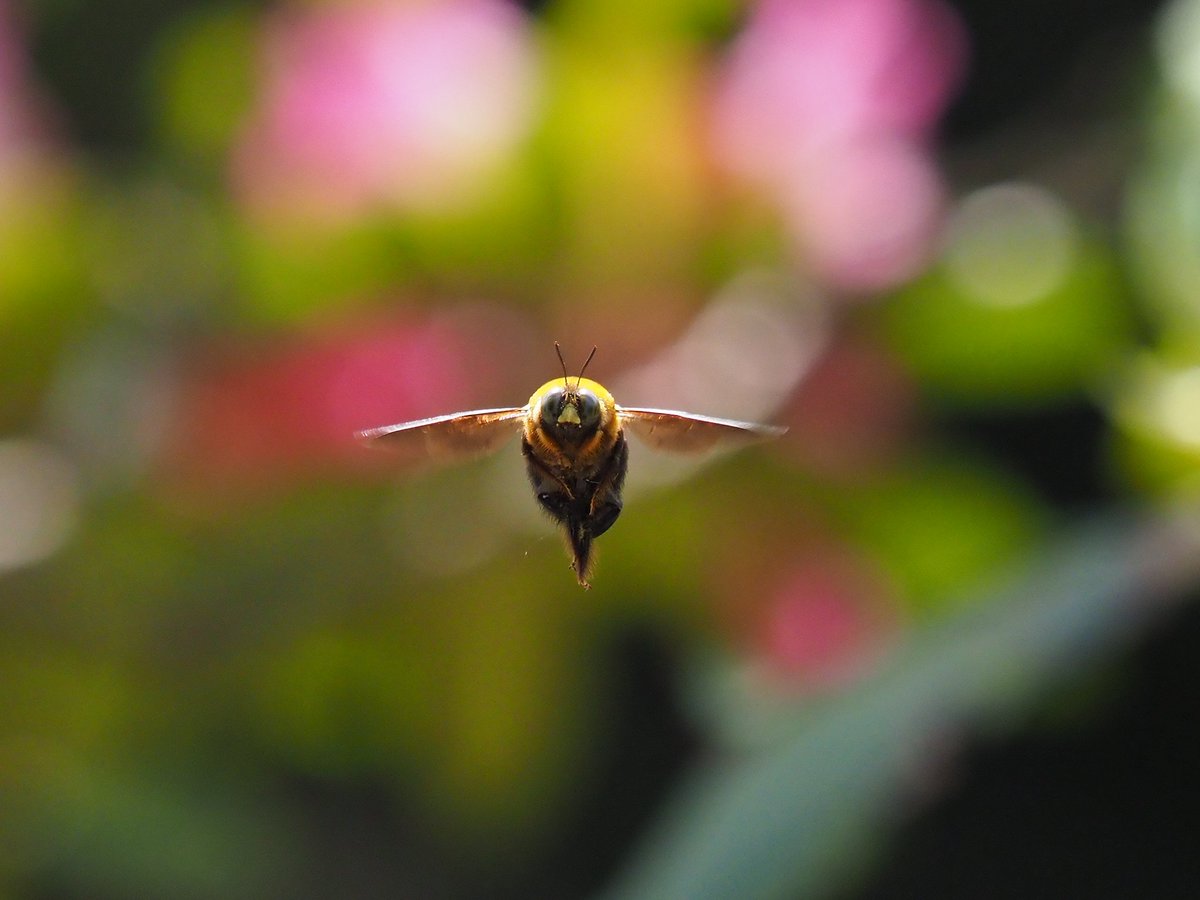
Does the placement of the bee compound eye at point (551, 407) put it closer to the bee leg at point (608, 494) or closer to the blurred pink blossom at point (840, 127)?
the bee leg at point (608, 494)

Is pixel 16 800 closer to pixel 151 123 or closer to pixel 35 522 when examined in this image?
pixel 35 522

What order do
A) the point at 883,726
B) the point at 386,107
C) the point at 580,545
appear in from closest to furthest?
1. the point at 580,545
2. the point at 883,726
3. the point at 386,107

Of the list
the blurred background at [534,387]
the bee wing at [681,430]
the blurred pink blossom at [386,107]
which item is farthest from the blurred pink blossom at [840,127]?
the bee wing at [681,430]

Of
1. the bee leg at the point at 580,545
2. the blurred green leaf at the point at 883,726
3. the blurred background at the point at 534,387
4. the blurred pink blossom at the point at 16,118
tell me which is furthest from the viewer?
the blurred pink blossom at the point at 16,118

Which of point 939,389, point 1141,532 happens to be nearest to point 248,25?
point 939,389

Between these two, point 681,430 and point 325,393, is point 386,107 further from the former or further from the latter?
point 681,430

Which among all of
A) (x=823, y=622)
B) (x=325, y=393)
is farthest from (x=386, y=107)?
(x=823, y=622)
